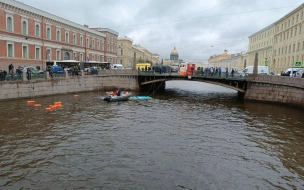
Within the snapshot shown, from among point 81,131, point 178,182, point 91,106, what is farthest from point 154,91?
point 178,182

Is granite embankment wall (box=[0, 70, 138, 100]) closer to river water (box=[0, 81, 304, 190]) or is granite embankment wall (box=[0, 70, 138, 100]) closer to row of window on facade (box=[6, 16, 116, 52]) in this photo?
river water (box=[0, 81, 304, 190])

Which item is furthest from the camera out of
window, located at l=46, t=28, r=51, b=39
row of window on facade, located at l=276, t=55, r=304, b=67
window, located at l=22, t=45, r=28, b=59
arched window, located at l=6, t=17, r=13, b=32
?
row of window on facade, located at l=276, t=55, r=304, b=67

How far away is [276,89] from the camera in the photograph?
96.9 ft

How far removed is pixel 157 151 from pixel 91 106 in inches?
554

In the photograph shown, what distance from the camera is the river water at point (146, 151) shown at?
9508 millimetres

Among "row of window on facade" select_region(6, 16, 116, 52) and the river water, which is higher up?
"row of window on facade" select_region(6, 16, 116, 52)

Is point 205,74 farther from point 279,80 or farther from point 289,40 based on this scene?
point 289,40

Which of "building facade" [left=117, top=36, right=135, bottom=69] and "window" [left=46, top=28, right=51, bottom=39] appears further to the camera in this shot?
"building facade" [left=117, top=36, right=135, bottom=69]

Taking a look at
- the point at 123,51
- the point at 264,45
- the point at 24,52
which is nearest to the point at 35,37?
the point at 24,52

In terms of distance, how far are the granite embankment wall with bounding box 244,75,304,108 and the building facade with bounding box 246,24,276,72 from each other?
126 ft

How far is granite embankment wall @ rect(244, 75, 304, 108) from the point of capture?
26.9 metres

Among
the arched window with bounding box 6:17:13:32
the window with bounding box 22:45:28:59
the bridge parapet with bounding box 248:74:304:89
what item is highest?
the arched window with bounding box 6:17:13:32

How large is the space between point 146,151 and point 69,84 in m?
23.8

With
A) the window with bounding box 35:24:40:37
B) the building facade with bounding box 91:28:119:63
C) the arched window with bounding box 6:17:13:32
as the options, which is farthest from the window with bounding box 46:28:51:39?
the building facade with bounding box 91:28:119:63
